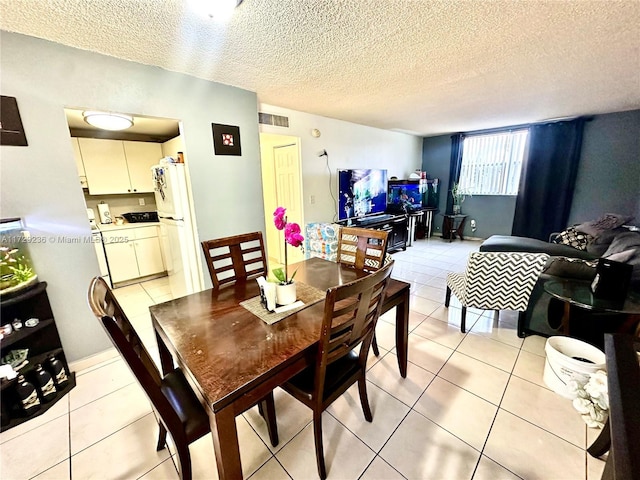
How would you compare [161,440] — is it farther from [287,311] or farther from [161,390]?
[287,311]

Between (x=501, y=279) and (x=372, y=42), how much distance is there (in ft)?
6.88

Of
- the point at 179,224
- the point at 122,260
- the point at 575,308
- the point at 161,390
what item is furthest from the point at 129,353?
the point at 122,260

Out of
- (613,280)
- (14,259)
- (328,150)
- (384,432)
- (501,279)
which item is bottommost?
(384,432)

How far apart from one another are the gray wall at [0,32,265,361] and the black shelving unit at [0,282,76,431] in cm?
11

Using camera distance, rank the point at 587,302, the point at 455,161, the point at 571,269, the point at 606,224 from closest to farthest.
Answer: the point at 587,302
the point at 571,269
the point at 606,224
the point at 455,161

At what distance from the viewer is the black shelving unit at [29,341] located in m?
1.55

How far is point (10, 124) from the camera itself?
1599 millimetres

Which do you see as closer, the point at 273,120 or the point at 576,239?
the point at 273,120

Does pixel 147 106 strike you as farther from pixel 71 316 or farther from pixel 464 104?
pixel 464 104

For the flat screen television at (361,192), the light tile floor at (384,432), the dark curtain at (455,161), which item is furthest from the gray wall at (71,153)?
the dark curtain at (455,161)

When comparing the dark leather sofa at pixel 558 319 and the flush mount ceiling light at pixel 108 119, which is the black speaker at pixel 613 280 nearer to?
the dark leather sofa at pixel 558 319

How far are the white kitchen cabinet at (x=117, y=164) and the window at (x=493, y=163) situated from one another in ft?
19.9

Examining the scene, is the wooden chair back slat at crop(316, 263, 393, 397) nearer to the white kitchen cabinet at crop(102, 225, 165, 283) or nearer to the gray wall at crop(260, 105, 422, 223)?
the gray wall at crop(260, 105, 422, 223)

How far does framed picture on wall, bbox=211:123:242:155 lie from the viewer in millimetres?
2525
